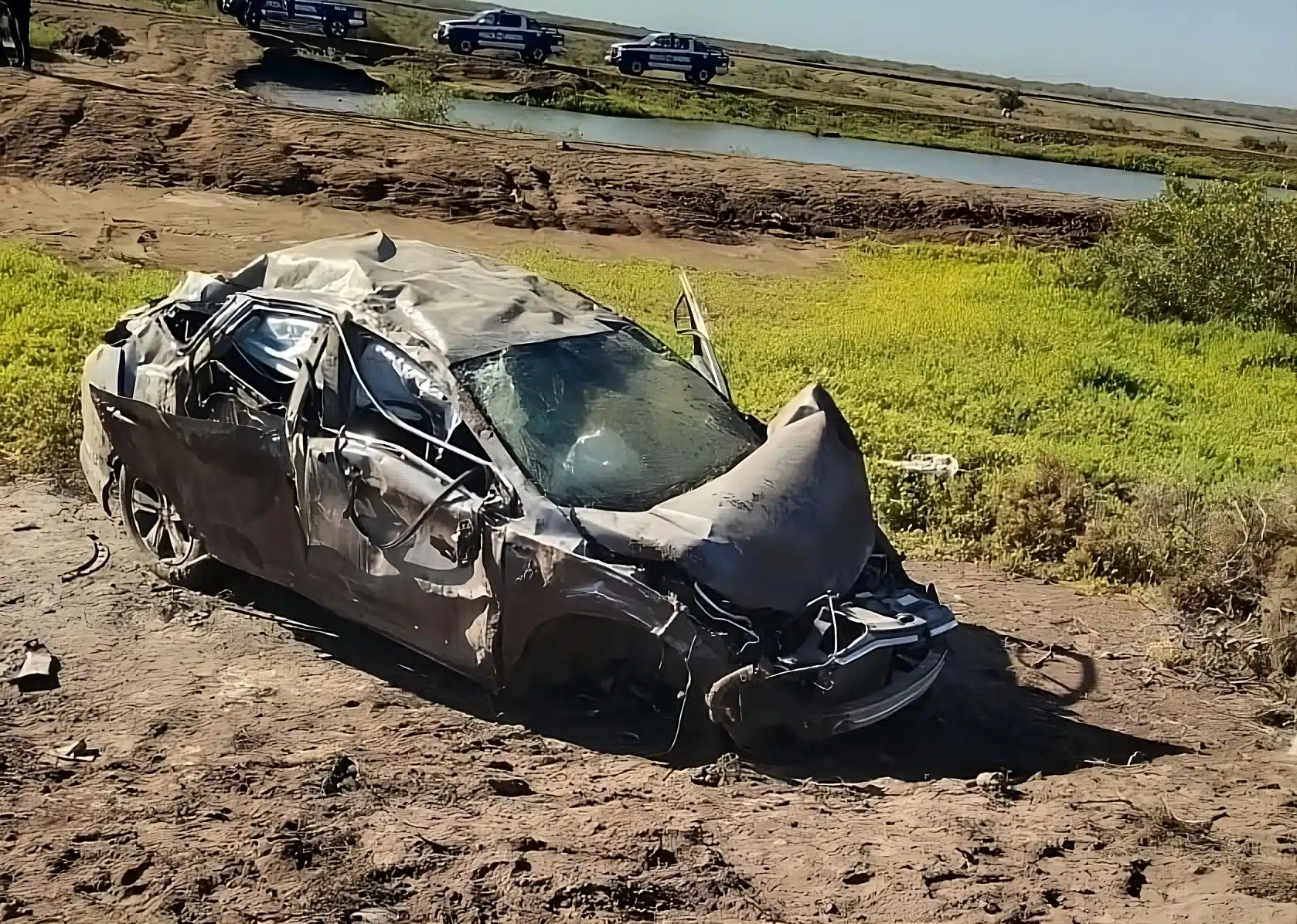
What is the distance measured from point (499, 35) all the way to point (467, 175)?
27541 mm

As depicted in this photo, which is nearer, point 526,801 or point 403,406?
point 526,801

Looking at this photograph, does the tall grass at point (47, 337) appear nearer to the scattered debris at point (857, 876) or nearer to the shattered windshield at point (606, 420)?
the shattered windshield at point (606, 420)

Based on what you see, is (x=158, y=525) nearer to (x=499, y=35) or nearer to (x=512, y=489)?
(x=512, y=489)

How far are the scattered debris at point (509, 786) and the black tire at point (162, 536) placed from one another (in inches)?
89.0

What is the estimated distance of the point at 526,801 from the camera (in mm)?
5062

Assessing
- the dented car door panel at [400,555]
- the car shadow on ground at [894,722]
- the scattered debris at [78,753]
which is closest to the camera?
the scattered debris at [78,753]

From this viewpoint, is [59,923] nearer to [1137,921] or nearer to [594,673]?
[594,673]

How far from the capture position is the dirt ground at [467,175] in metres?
21.3

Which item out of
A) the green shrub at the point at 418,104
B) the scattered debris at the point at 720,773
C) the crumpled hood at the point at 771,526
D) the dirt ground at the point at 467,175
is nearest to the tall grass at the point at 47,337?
the crumpled hood at the point at 771,526

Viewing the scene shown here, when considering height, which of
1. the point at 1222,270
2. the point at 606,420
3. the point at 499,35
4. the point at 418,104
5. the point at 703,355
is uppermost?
the point at 499,35

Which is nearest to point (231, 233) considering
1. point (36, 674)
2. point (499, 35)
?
point (36, 674)

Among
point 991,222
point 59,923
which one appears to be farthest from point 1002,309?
point 59,923

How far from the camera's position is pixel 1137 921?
431 centimetres

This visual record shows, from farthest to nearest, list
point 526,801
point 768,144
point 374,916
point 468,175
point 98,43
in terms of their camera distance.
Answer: point 768,144 → point 98,43 → point 468,175 → point 526,801 → point 374,916
